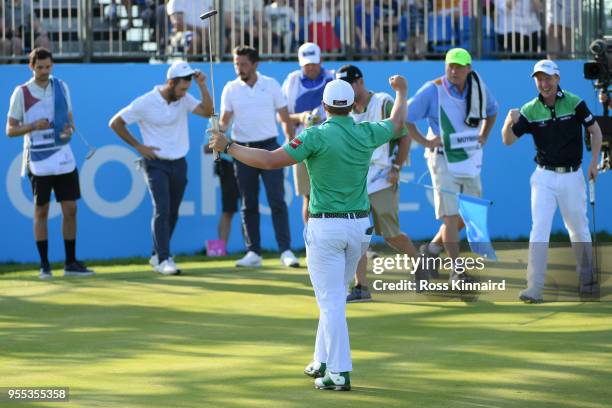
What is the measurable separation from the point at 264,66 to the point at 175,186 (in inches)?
112

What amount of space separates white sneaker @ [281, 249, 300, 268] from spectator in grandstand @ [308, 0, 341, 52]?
3.55 metres

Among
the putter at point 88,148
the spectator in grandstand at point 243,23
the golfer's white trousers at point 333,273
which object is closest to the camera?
the golfer's white trousers at point 333,273

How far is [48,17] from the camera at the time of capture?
54.9 ft

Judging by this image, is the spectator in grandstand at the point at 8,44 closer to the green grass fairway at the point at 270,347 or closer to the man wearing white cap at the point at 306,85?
the green grass fairway at the point at 270,347

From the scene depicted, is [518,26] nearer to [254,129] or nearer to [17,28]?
[254,129]

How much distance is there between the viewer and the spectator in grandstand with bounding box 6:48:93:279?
14.3 m

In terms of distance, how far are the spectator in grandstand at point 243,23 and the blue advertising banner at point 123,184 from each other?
510 millimetres

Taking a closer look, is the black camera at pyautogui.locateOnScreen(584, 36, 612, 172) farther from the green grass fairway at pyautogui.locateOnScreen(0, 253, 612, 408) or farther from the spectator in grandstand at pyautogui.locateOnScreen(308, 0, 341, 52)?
the spectator in grandstand at pyautogui.locateOnScreen(308, 0, 341, 52)

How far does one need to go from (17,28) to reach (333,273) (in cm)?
936

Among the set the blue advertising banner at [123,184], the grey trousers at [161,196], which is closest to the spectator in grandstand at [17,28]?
the blue advertising banner at [123,184]

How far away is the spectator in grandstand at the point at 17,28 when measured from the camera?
650 inches

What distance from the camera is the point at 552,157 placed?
11.9 m

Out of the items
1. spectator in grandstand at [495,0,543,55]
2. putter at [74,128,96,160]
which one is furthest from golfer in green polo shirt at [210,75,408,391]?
spectator in grandstand at [495,0,543,55]

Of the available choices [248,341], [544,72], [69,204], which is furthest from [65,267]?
[544,72]
